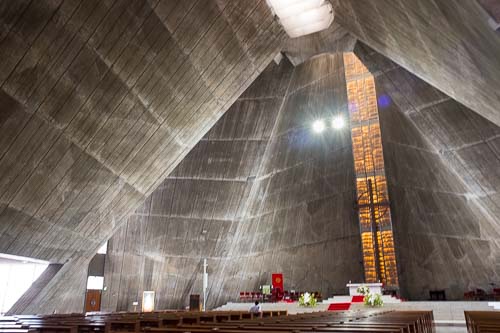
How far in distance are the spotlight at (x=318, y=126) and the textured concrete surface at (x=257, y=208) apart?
0.99 feet

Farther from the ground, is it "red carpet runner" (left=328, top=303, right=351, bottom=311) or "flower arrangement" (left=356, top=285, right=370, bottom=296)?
"flower arrangement" (left=356, top=285, right=370, bottom=296)

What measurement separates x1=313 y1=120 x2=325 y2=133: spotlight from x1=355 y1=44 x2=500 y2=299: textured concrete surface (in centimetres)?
275

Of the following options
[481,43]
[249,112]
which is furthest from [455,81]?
[249,112]

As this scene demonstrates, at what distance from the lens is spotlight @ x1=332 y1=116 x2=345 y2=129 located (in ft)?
58.7

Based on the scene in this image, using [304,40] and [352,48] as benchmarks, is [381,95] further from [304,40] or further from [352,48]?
[304,40]

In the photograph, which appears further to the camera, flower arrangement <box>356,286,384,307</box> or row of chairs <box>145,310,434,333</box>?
flower arrangement <box>356,286,384,307</box>

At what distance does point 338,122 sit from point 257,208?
18.5 ft

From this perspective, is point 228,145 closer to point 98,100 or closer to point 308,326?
point 98,100

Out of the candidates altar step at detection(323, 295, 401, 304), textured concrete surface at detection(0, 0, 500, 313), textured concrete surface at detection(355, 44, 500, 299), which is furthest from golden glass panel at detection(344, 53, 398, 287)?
altar step at detection(323, 295, 401, 304)

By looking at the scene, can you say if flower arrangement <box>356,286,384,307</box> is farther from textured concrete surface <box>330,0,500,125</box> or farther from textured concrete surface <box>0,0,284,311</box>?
textured concrete surface <box>0,0,284,311</box>

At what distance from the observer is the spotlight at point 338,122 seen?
17894mm

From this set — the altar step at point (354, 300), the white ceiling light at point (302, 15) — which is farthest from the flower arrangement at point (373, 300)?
the white ceiling light at point (302, 15)

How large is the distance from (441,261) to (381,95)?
731 centimetres

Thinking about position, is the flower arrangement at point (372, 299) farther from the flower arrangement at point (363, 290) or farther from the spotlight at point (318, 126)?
the spotlight at point (318, 126)
